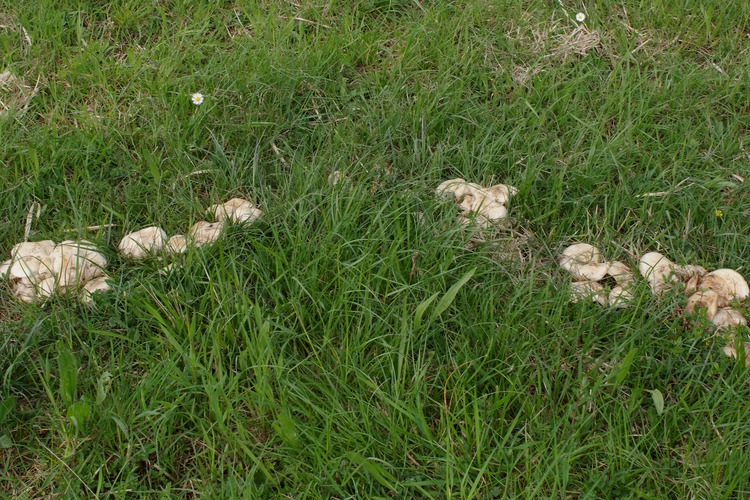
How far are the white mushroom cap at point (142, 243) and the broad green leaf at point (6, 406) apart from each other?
74 centimetres

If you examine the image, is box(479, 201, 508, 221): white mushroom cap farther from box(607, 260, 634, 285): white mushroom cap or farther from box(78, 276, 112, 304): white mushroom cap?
box(78, 276, 112, 304): white mushroom cap

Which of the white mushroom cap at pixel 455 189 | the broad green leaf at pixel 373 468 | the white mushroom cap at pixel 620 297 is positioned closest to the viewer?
the broad green leaf at pixel 373 468

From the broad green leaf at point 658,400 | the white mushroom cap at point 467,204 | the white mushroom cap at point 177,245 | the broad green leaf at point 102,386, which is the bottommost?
the broad green leaf at point 658,400

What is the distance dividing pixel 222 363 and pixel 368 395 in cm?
54

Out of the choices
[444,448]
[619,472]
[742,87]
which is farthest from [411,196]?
[742,87]

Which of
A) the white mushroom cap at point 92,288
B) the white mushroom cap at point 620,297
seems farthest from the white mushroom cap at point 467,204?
the white mushroom cap at point 92,288

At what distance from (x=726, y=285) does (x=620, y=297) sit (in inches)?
17.4

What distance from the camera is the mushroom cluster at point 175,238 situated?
10.2 ft

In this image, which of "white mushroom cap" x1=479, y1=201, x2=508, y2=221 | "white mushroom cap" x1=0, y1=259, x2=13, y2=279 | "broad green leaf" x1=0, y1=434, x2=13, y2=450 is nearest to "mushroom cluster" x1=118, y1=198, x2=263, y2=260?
"white mushroom cap" x1=0, y1=259, x2=13, y2=279

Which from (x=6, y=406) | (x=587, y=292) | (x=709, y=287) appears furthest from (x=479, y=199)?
(x=6, y=406)

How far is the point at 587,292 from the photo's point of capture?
2.98 meters

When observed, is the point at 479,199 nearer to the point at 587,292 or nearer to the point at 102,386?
the point at 587,292

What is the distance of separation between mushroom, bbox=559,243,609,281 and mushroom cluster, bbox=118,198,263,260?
1320 mm

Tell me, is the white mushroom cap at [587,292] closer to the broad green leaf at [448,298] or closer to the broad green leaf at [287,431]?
the broad green leaf at [448,298]
